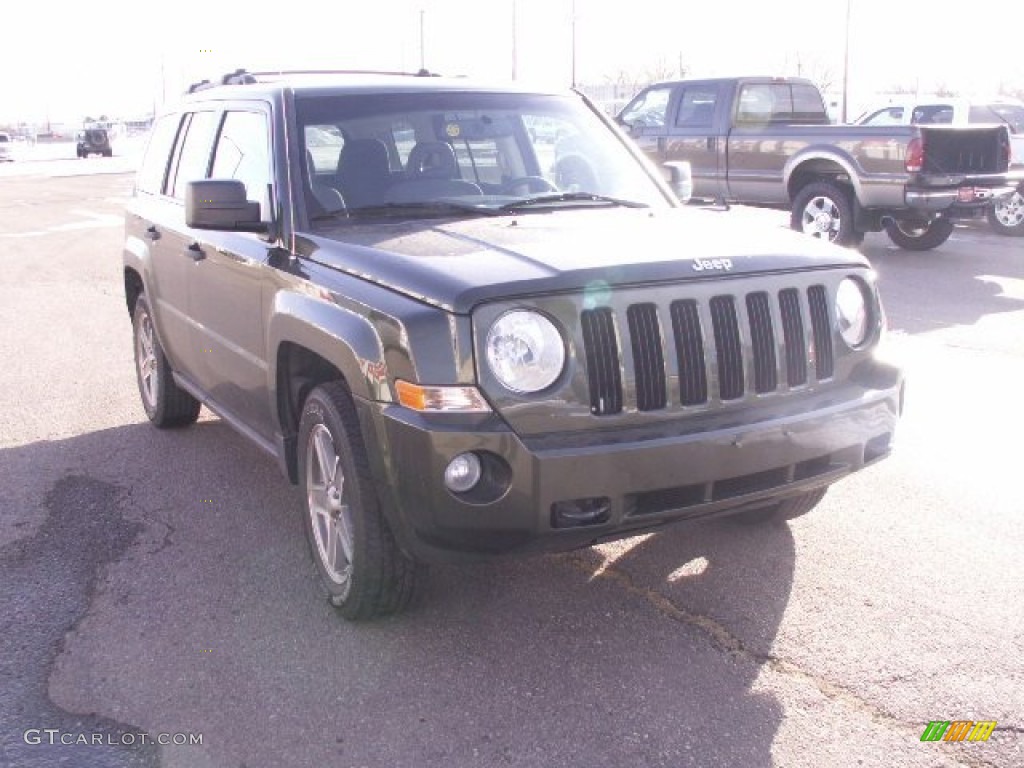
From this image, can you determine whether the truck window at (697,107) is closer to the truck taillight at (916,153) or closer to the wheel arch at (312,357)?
the truck taillight at (916,153)

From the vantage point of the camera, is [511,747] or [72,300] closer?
[511,747]

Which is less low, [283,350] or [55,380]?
[283,350]

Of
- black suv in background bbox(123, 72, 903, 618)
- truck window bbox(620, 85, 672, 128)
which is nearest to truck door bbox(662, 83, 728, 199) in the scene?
truck window bbox(620, 85, 672, 128)

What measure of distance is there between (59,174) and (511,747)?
4284 cm

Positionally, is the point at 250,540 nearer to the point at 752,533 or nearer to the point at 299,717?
the point at 299,717

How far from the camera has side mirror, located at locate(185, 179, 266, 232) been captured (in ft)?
14.1

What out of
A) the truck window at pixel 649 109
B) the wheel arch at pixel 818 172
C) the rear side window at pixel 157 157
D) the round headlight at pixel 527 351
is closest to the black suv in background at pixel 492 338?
the round headlight at pixel 527 351

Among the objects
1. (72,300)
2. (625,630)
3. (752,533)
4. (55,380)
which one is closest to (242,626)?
(625,630)

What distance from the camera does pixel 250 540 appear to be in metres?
4.83

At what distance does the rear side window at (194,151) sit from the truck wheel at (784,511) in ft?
9.89

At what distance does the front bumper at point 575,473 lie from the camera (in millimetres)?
3312
